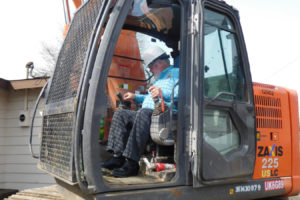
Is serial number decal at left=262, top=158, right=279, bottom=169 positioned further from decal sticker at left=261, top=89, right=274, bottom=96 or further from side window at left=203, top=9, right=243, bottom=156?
decal sticker at left=261, top=89, right=274, bottom=96

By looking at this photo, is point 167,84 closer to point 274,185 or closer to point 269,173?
point 269,173

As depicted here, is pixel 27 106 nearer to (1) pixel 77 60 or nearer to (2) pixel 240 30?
(1) pixel 77 60

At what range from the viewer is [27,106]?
28.8 feet

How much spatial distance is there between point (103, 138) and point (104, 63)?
1.57 meters

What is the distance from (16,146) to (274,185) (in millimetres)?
7870

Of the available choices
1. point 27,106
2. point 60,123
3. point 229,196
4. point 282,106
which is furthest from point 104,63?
point 27,106

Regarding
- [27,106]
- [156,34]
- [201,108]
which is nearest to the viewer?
[201,108]

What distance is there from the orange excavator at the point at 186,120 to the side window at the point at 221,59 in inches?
0.4

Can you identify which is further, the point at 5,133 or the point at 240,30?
Result: the point at 5,133

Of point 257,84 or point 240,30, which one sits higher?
point 240,30

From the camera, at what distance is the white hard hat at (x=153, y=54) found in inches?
142

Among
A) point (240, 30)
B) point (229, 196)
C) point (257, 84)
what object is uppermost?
point (240, 30)

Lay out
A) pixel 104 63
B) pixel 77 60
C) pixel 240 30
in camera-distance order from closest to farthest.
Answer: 1. pixel 104 63
2. pixel 77 60
3. pixel 240 30

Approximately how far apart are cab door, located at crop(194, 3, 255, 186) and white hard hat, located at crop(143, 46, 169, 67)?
0.90 metres
